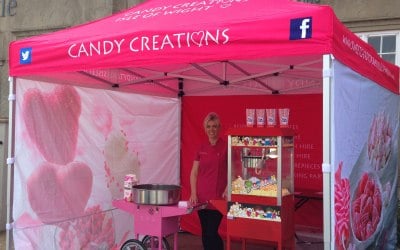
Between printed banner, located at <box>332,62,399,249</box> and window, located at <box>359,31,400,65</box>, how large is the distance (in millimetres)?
1814

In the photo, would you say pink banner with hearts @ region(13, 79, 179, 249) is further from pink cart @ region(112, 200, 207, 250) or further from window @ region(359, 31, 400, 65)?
window @ region(359, 31, 400, 65)

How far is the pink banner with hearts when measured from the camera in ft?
15.1

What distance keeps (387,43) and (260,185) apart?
4517 mm

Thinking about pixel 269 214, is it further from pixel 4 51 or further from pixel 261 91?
pixel 4 51

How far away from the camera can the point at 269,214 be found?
A: 4.13m

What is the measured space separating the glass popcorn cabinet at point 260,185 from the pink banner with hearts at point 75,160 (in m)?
1.76

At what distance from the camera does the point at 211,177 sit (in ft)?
15.6

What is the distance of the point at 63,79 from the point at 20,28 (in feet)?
22.5

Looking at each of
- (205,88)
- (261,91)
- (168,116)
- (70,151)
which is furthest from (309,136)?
(70,151)

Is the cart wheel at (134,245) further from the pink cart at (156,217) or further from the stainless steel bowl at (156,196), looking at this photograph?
the stainless steel bowl at (156,196)

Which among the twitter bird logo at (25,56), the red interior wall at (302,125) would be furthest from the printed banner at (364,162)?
the twitter bird logo at (25,56)

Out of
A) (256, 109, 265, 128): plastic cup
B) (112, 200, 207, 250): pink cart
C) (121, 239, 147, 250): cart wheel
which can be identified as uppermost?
(256, 109, 265, 128): plastic cup

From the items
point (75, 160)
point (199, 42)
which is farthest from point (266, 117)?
point (75, 160)

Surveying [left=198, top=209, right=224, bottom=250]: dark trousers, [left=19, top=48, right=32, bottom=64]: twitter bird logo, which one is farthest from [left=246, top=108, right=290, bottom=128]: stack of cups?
[left=19, top=48, right=32, bottom=64]: twitter bird logo
